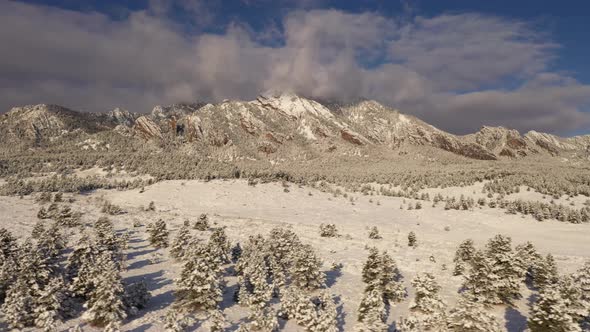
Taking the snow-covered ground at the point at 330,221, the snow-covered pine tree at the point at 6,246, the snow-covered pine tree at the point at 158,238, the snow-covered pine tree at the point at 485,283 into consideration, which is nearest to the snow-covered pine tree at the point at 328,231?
the snow-covered ground at the point at 330,221

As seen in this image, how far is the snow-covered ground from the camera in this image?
125ft

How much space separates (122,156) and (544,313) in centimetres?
20691

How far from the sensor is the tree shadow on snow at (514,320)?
31.3 metres

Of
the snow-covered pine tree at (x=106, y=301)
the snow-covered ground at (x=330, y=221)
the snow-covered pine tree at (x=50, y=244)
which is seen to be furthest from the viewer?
the snow-covered ground at (x=330, y=221)

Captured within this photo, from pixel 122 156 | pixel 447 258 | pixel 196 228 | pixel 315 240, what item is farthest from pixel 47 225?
pixel 122 156

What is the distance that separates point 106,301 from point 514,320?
121 ft

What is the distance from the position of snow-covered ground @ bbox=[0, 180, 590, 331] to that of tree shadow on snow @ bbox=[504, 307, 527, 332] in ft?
0.30

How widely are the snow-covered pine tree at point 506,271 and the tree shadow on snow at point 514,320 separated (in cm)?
176

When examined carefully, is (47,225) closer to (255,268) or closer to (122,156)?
(255,268)

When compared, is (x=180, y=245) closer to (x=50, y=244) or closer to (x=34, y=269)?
(x=50, y=244)

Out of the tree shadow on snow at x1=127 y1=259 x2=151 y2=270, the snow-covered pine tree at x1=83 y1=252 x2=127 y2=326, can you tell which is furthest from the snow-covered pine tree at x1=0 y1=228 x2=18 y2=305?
the tree shadow on snow at x1=127 y1=259 x2=151 y2=270

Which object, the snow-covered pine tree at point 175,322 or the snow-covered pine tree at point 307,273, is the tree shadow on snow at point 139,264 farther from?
the snow-covered pine tree at point 307,273

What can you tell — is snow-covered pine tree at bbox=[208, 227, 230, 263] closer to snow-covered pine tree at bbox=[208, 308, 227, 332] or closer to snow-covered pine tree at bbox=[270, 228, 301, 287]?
snow-covered pine tree at bbox=[270, 228, 301, 287]

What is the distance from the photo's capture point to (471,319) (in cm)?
2567
